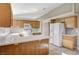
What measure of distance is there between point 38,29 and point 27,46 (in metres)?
0.35

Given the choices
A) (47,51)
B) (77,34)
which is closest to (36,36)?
(47,51)

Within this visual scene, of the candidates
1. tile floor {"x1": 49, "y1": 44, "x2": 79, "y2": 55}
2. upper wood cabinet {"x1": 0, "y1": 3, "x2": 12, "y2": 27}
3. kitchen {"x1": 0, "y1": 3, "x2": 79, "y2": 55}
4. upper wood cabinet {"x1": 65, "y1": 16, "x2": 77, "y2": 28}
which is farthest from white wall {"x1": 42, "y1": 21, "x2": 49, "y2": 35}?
upper wood cabinet {"x1": 0, "y1": 3, "x2": 12, "y2": 27}

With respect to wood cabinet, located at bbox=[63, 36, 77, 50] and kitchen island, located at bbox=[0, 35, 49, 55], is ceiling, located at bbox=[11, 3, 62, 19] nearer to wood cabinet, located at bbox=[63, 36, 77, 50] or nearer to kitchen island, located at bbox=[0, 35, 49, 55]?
kitchen island, located at bbox=[0, 35, 49, 55]

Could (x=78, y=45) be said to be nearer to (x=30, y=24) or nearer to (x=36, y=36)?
(x=36, y=36)

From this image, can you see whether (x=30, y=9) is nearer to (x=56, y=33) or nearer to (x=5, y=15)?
(x=5, y=15)

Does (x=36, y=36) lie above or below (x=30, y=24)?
below

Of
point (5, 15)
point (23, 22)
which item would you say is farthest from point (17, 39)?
point (5, 15)

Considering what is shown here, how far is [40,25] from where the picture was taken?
2.07 meters

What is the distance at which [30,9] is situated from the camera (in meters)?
2.03

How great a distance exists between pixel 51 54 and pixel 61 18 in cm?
65

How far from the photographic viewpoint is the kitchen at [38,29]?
6.42 feet

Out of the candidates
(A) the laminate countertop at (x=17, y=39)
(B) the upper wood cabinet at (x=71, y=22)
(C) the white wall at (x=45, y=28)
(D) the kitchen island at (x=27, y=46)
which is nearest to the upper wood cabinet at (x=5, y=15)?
(A) the laminate countertop at (x=17, y=39)

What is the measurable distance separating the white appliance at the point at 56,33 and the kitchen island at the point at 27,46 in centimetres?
12

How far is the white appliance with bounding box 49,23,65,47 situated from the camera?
2043 mm
